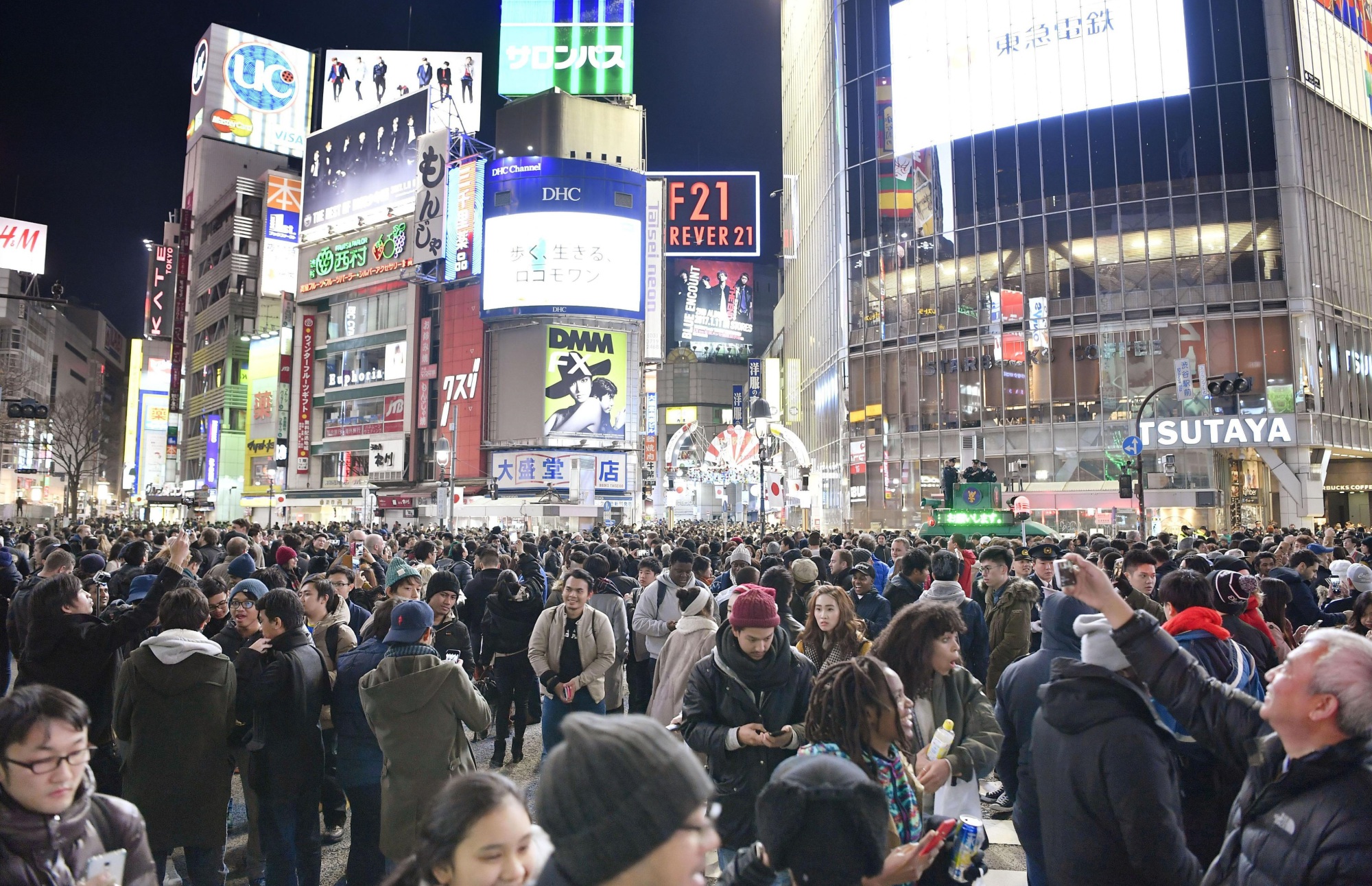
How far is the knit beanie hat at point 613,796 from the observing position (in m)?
1.62

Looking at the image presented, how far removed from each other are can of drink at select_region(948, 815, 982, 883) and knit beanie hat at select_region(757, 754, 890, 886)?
0.83 meters

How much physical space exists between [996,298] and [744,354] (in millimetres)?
67279

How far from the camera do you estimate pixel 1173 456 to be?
3866 centimetres

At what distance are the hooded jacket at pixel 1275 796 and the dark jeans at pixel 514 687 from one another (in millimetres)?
6814

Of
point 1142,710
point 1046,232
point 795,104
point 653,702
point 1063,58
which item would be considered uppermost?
point 795,104

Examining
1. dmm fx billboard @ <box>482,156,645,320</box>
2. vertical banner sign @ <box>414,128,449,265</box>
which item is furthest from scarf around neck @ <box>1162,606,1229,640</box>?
vertical banner sign @ <box>414,128,449,265</box>

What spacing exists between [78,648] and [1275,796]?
642 cm

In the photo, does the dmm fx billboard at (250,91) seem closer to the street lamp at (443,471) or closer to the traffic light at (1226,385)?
the street lamp at (443,471)

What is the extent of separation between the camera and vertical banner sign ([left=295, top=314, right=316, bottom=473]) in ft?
204

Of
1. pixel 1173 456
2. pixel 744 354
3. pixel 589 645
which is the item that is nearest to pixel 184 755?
pixel 589 645

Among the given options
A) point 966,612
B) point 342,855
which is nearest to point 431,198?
point 342,855

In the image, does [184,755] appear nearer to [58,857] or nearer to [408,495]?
[58,857]

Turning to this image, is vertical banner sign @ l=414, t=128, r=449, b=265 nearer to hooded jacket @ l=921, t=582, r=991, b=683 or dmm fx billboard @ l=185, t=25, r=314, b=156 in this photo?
hooded jacket @ l=921, t=582, r=991, b=683

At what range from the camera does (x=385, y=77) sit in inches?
3174
